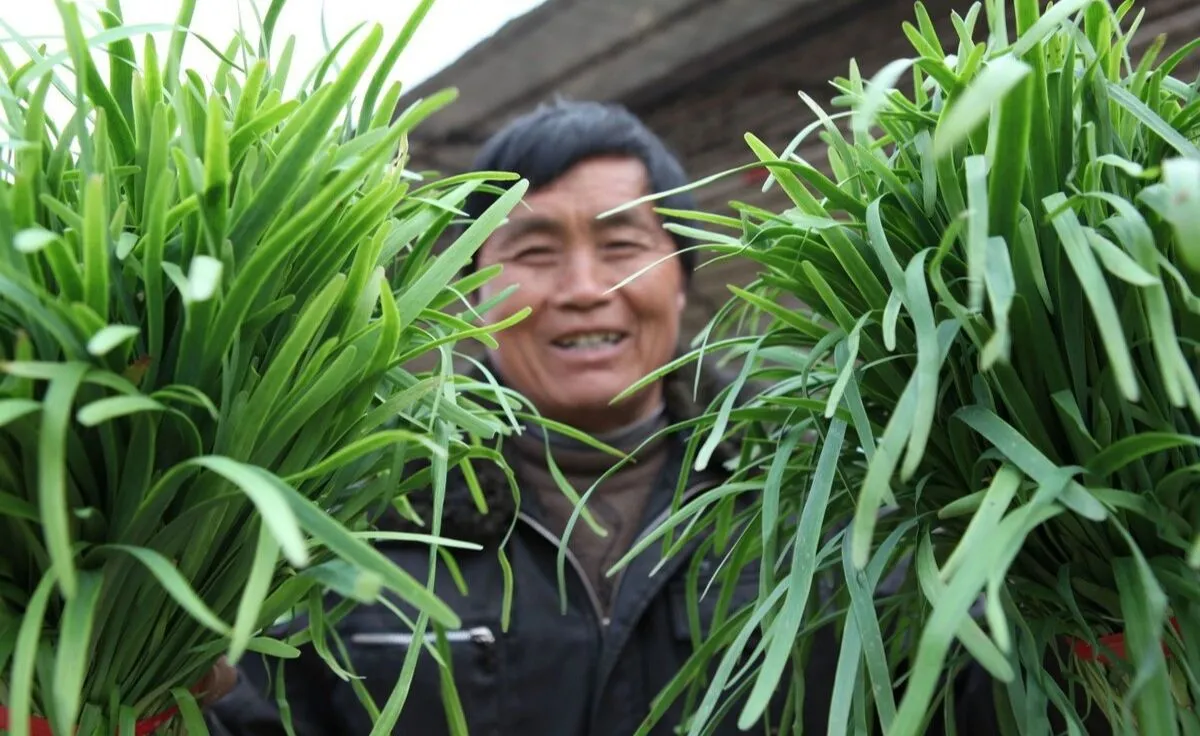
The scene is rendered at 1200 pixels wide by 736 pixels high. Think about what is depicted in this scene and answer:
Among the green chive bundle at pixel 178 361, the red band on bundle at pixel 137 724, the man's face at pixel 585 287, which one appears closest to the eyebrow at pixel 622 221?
the man's face at pixel 585 287

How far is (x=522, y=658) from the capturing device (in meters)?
0.86

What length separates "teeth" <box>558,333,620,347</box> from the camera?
0.93 meters

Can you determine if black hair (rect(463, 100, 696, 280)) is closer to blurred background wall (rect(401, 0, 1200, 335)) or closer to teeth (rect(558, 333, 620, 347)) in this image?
teeth (rect(558, 333, 620, 347))

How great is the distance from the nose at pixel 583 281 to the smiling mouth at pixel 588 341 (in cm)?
4

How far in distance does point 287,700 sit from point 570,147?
56cm

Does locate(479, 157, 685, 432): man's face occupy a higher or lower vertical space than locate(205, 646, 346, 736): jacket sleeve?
higher

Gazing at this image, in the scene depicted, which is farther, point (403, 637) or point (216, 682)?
point (403, 637)

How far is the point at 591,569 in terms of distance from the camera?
3.10 ft

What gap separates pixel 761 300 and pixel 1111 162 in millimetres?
139

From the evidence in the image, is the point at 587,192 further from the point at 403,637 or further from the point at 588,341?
the point at 403,637

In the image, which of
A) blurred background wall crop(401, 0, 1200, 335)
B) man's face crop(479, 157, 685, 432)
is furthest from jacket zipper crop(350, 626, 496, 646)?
blurred background wall crop(401, 0, 1200, 335)

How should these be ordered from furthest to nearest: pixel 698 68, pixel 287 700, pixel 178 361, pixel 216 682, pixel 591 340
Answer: pixel 698 68 → pixel 591 340 → pixel 287 700 → pixel 216 682 → pixel 178 361

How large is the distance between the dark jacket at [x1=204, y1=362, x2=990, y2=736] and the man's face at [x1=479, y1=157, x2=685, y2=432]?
5.5 inches

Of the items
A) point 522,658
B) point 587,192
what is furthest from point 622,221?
point 522,658
